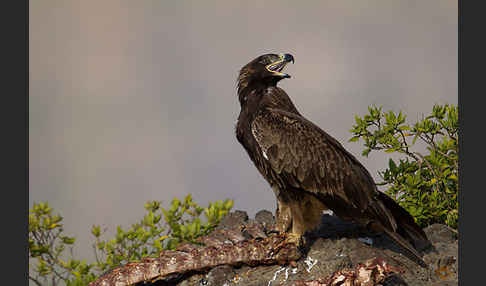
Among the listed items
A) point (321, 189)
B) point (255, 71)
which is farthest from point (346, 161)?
point (255, 71)

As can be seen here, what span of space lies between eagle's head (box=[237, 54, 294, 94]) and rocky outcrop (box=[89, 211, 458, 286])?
219 cm

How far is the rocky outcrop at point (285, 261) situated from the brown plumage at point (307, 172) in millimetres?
267

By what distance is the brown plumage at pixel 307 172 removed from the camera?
23.9 ft

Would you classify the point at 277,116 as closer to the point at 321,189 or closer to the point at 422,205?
the point at 321,189

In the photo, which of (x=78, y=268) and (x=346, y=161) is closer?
(x=346, y=161)

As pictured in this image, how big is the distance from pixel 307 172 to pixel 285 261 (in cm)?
128

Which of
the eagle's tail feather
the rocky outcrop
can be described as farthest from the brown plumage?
the rocky outcrop

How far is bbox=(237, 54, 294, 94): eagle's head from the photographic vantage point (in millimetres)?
7996

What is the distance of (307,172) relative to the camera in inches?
287

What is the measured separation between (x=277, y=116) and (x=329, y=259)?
200cm

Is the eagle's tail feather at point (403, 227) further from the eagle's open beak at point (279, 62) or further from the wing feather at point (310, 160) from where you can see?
the eagle's open beak at point (279, 62)

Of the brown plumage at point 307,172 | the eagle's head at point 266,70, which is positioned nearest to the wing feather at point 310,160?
the brown plumage at point 307,172

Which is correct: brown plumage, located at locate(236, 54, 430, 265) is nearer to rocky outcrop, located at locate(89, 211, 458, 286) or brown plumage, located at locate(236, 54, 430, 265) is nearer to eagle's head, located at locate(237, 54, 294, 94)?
eagle's head, located at locate(237, 54, 294, 94)

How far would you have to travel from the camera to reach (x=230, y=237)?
27.6 feet
